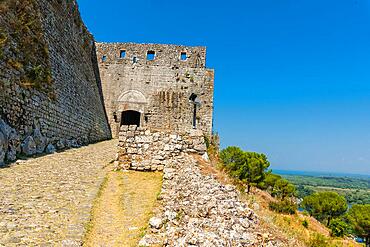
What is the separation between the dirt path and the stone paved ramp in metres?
0.25

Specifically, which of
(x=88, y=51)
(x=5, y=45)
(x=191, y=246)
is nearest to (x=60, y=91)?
(x=5, y=45)

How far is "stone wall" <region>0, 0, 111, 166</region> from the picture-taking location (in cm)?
1012

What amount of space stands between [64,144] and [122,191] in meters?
8.28

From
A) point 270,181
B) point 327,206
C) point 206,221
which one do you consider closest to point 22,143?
point 206,221

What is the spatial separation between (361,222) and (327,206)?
5.21 m

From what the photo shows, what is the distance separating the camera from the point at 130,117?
2772 centimetres

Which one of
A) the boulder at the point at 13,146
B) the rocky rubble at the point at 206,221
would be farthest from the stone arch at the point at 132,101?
the rocky rubble at the point at 206,221

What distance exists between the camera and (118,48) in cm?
2462

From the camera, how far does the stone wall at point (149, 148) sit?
31.9 feet

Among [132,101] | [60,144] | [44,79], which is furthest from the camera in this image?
[132,101]

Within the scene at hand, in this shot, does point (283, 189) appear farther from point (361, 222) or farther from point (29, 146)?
point (29, 146)

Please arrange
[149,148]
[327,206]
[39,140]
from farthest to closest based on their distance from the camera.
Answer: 1. [327,206]
2. [39,140]
3. [149,148]

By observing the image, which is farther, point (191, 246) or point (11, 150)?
point (11, 150)

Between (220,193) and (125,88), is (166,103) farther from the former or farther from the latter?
(220,193)
